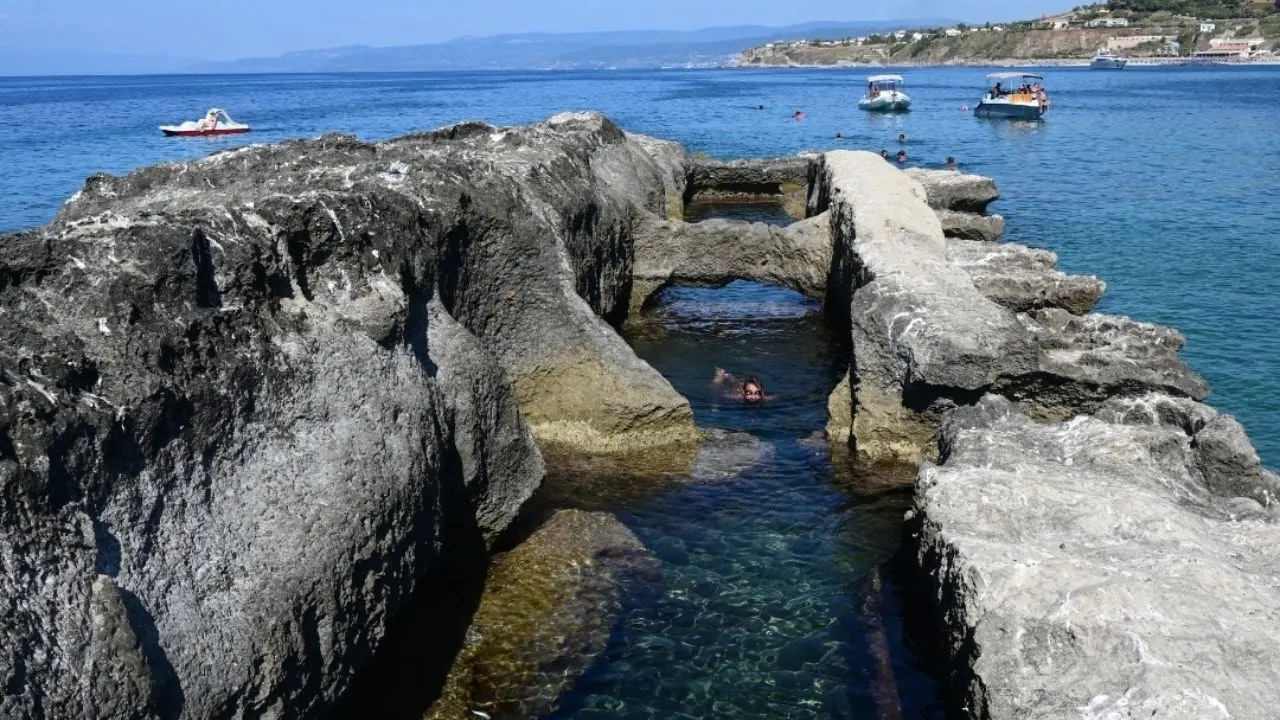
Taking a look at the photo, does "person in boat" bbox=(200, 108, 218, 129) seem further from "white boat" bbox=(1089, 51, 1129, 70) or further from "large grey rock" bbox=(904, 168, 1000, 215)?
"white boat" bbox=(1089, 51, 1129, 70)

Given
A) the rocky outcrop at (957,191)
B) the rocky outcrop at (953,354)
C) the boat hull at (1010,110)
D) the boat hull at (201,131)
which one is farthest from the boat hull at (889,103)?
the rocky outcrop at (953,354)

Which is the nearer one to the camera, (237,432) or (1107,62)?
(237,432)

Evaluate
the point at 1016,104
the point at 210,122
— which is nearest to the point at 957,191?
the point at 1016,104

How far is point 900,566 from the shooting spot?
10.7m

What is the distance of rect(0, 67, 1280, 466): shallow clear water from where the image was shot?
74.2 feet

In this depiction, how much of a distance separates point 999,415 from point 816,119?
71.8 meters

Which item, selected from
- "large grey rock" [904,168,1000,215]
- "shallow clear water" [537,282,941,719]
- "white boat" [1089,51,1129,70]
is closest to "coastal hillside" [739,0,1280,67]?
"white boat" [1089,51,1129,70]

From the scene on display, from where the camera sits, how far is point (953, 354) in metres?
12.0

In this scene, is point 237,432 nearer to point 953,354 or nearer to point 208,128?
point 953,354

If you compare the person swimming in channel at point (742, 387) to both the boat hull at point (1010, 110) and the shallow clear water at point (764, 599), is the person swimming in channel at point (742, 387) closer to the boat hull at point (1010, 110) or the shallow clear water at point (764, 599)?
the shallow clear water at point (764, 599)

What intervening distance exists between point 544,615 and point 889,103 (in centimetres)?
7477

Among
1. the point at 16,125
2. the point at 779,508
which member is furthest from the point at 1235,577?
the point at 16,125

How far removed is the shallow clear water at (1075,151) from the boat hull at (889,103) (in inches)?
51.2

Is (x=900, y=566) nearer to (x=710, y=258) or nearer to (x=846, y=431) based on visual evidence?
(x=846, y=431)
